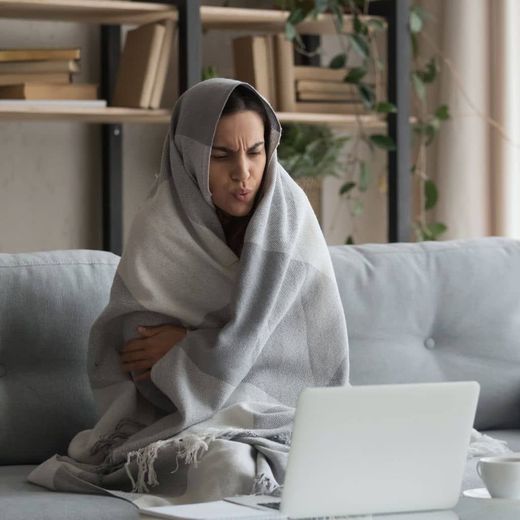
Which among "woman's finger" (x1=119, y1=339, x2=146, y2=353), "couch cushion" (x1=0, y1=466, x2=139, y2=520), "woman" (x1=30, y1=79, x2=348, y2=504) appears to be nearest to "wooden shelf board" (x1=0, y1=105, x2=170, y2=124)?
"woman" (x1=30, y1=79, x2=348, y2=504)

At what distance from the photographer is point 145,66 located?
3215mm

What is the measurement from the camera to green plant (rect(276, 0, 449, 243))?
334 cm

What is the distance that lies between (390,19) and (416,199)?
739 millimetres

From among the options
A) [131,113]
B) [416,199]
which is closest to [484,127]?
[416,199]

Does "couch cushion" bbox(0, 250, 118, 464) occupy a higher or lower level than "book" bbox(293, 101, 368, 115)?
lower

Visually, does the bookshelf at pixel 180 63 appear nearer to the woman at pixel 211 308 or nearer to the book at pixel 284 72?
the book at pixel 284 72

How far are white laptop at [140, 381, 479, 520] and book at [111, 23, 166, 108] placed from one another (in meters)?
1.87

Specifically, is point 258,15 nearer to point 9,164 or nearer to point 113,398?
point 9,164

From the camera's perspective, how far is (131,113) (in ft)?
10.4

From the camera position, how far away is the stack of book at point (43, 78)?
10.1 feet

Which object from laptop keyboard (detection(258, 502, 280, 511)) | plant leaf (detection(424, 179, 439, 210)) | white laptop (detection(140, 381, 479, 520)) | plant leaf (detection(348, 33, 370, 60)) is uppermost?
plant leaf (detection(348, 33, 370, 60))

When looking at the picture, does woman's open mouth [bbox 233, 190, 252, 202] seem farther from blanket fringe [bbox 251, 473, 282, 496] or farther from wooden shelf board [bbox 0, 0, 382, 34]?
wooden shelf board [bbox 0, 0, 382, 34]

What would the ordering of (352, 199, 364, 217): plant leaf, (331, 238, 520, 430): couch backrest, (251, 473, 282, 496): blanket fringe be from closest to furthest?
(251, 473, 282, 496): blanket fringe < (331, 238, 520, 430): couch backrest < (352, 199, 364, 217): plant leaf

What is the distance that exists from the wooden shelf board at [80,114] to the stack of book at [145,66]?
3 centimetres
